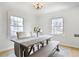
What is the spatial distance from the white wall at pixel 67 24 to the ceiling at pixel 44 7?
0.22 ft

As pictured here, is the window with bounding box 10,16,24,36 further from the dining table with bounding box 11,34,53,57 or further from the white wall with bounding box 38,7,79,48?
the white wall with bounding box 38,7,79,48

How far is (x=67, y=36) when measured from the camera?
1.32 meters

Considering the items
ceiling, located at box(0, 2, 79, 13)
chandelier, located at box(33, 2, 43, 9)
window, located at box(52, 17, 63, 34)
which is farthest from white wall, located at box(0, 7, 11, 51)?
window, located at box(52, 17, 63, 34)

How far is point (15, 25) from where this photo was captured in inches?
49.1

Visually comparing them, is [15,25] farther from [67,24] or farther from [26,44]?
[67,24]

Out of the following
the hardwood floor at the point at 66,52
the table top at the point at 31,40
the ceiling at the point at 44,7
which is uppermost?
the ceiling at the point at 44,7

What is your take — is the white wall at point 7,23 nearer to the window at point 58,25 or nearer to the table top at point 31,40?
the table top at point 31,40

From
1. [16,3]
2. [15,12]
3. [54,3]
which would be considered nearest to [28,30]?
[15,12]

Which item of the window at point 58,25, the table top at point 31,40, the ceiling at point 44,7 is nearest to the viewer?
the ceiling at point 44,7

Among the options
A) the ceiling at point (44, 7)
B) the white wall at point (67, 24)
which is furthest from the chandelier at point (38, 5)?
the white wall at point (67, 24)

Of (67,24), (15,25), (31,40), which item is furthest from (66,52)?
(15,25)

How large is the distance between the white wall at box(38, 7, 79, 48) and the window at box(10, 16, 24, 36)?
293 mm

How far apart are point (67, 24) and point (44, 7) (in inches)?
17.7

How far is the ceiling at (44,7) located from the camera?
1.18m
